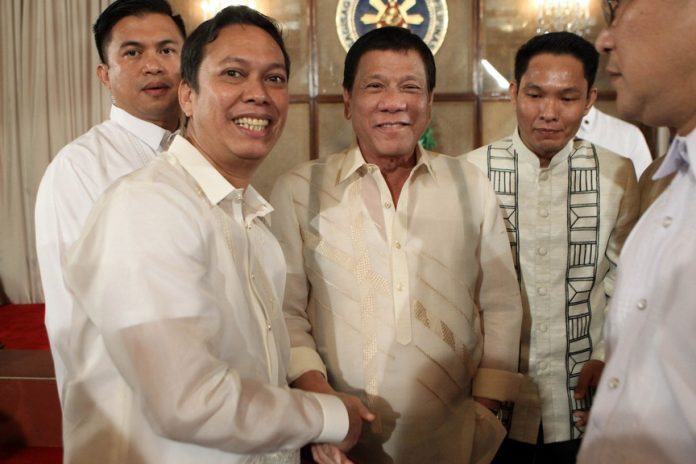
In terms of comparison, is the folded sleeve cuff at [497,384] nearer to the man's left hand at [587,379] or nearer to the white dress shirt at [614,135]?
the man's left hand at [587,379]

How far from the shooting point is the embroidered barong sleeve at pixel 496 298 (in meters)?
1.86

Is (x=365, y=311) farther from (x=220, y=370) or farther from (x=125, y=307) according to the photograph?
(x=125, y=307)

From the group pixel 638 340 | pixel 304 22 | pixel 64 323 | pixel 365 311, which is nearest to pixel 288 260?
pixel 365 311

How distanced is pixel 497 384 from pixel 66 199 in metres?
1.39

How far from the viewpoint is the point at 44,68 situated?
5.58 metres

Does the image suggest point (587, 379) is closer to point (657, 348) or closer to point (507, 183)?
point (507, 183)

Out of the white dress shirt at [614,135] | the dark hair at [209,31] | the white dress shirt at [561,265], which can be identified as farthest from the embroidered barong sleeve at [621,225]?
the white dress shirt at [614,135]

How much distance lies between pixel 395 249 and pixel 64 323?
37.2 inches

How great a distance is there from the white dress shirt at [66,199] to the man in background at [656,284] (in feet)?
4.30

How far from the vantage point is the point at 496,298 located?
1.89 m

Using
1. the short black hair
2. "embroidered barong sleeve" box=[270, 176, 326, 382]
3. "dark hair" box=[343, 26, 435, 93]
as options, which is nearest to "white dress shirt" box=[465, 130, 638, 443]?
"dark hair" box=[343, 26, 435, 93]

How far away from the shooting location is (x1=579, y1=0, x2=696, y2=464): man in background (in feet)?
3.18

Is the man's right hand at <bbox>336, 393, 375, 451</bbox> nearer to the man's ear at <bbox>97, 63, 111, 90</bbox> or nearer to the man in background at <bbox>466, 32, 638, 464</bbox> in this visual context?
the man in background at <bbox>466, 32, 638, 464</bbox>

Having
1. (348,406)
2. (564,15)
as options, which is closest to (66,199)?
(348,406)
